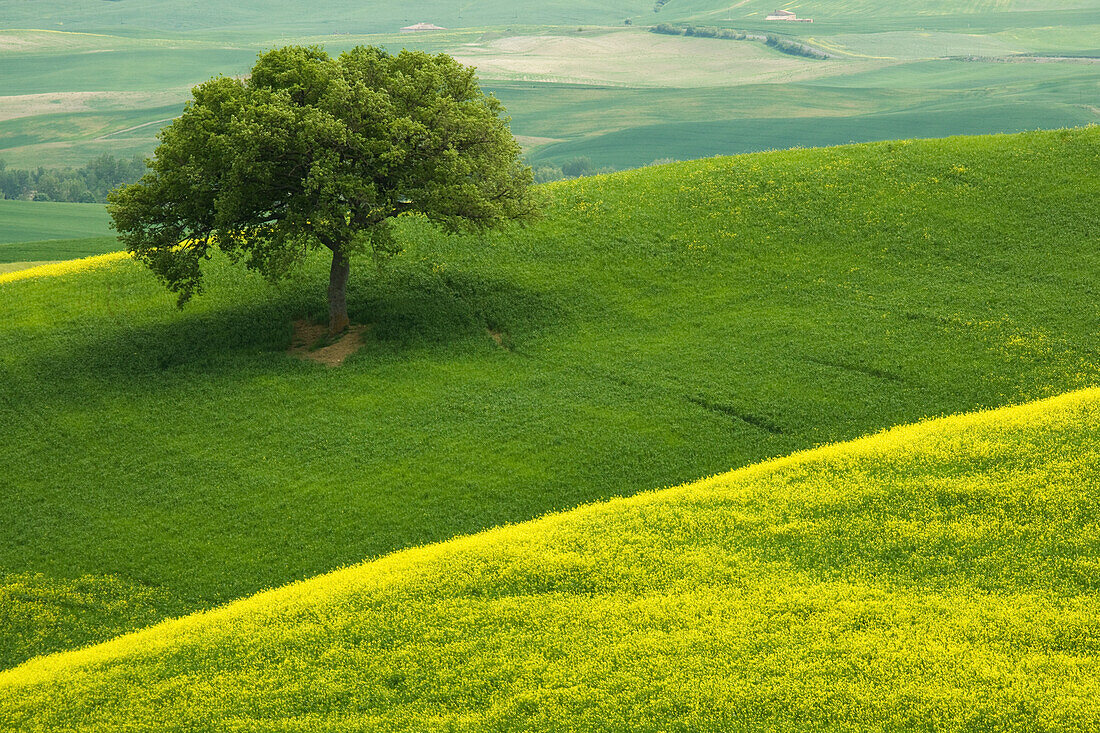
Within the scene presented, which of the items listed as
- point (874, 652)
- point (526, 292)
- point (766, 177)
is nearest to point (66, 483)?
point (526, 292)

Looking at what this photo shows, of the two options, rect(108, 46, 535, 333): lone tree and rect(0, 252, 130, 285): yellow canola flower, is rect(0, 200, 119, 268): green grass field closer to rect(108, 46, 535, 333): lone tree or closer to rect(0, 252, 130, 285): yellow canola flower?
rect(0, 252, 130, 285): yellow canola flower

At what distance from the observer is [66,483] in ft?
127

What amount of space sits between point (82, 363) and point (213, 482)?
14458mm

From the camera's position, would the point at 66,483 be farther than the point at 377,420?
No

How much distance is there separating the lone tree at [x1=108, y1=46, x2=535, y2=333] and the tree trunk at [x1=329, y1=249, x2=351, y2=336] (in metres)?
0.13

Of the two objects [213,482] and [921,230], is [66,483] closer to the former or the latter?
[213,482]

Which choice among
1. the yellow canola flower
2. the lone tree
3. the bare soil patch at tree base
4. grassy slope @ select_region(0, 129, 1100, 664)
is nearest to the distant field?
the yellow canola flower

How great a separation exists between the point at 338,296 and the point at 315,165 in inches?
326

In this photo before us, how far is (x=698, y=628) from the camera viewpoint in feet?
76.5

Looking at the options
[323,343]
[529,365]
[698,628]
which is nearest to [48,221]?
[323,343]

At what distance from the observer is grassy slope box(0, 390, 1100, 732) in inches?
A: 820

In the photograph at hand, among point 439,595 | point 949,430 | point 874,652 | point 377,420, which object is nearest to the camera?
point 874,652

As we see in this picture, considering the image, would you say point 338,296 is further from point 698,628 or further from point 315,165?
point 698,628

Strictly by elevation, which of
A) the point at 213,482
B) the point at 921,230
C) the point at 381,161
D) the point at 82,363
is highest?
the point at 381,161
